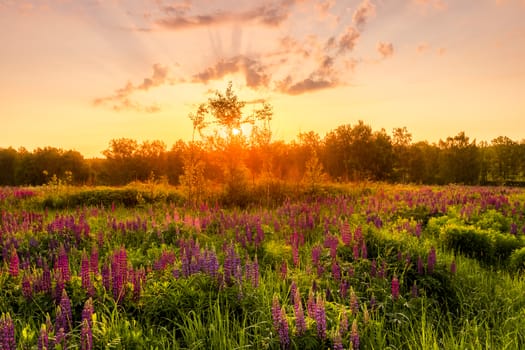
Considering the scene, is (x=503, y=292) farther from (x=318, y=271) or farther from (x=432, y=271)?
(x=318, y=271)

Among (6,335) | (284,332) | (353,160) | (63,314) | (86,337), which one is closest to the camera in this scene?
(6,335)

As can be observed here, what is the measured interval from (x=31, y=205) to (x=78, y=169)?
61812mm

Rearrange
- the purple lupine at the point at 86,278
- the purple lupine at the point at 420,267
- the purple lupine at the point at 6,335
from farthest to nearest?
the purple lupine at the point at 420,267, the purple lupine at the point at 86,278, the purple lupine at the point at 6,335

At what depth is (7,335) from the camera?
2531mm

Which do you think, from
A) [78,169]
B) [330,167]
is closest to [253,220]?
[330,167]

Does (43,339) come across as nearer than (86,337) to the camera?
Yes

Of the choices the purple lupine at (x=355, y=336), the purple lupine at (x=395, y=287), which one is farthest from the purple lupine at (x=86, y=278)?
the purple lupine at (x=395, y=287)

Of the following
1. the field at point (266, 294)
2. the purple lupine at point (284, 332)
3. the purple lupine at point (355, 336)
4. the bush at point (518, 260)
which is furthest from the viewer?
the bush at point (518, 260)

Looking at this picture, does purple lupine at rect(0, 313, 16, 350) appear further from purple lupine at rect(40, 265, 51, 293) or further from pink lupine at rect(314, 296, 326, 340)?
pink lupine at rect(314, 296, 326, 340)

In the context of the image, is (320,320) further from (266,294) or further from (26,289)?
(26,289)

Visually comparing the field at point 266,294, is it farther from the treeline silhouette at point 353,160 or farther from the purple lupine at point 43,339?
the treeline silhouette at point 353,160

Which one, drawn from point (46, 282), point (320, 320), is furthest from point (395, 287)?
point (46, 282)

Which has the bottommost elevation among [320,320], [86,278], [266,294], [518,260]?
[518,260]

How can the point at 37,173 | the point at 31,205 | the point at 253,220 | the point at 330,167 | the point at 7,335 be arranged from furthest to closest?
the point at 37,173 < the point at 330,167 < the point at 31,205 < the point at 253,220 < the point at 7,335
